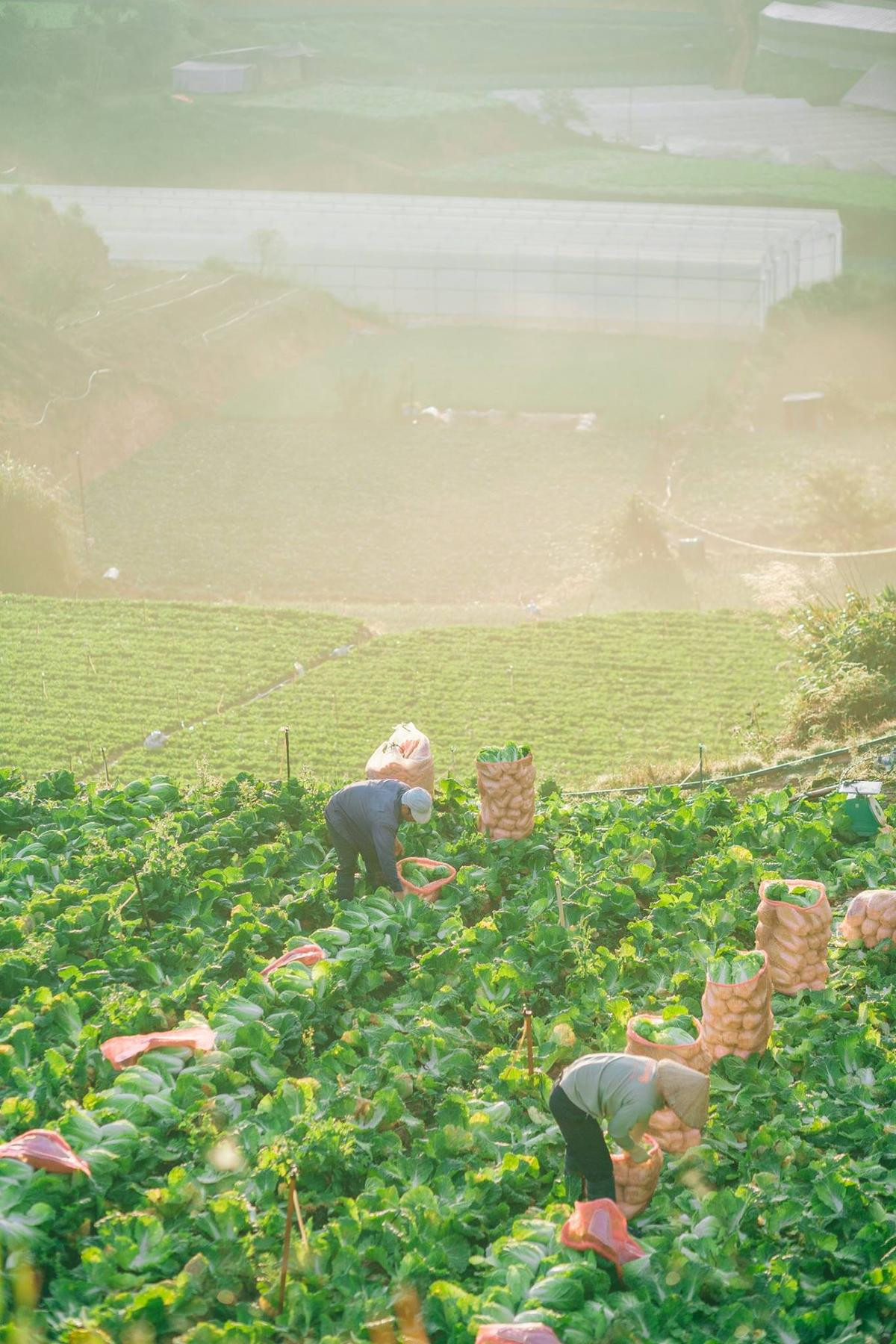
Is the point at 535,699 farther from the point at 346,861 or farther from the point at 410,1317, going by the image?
the point at 410,1317

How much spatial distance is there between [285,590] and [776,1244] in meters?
18.7

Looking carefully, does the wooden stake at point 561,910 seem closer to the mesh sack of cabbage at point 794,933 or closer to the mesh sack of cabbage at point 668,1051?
the mesh sack of cabbage at point 794,933

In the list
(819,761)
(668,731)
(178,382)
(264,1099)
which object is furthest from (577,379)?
(264,1099)

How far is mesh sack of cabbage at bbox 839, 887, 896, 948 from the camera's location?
9578 millimetres

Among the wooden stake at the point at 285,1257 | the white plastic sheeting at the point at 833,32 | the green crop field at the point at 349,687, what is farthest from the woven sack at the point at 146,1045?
the white plastic sheeting at the point at 833,32

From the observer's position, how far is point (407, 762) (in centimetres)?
1151

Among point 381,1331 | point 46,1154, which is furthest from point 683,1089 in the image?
point 46,1154

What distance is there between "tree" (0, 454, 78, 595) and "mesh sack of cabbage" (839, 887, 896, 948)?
1751cm

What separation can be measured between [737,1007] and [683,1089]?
3.65 ft

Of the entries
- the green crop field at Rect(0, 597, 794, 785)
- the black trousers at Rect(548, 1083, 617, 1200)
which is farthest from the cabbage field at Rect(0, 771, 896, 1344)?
the green crop field at Rect(0, 597, 794, 785)

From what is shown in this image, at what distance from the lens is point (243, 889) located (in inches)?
432

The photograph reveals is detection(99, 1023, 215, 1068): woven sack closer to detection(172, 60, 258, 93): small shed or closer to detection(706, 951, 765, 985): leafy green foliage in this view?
detection(706, 951, 765, 985): leafy green foliage

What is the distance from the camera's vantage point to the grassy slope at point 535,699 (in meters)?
17.5

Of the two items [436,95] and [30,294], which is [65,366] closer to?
[30,294]
